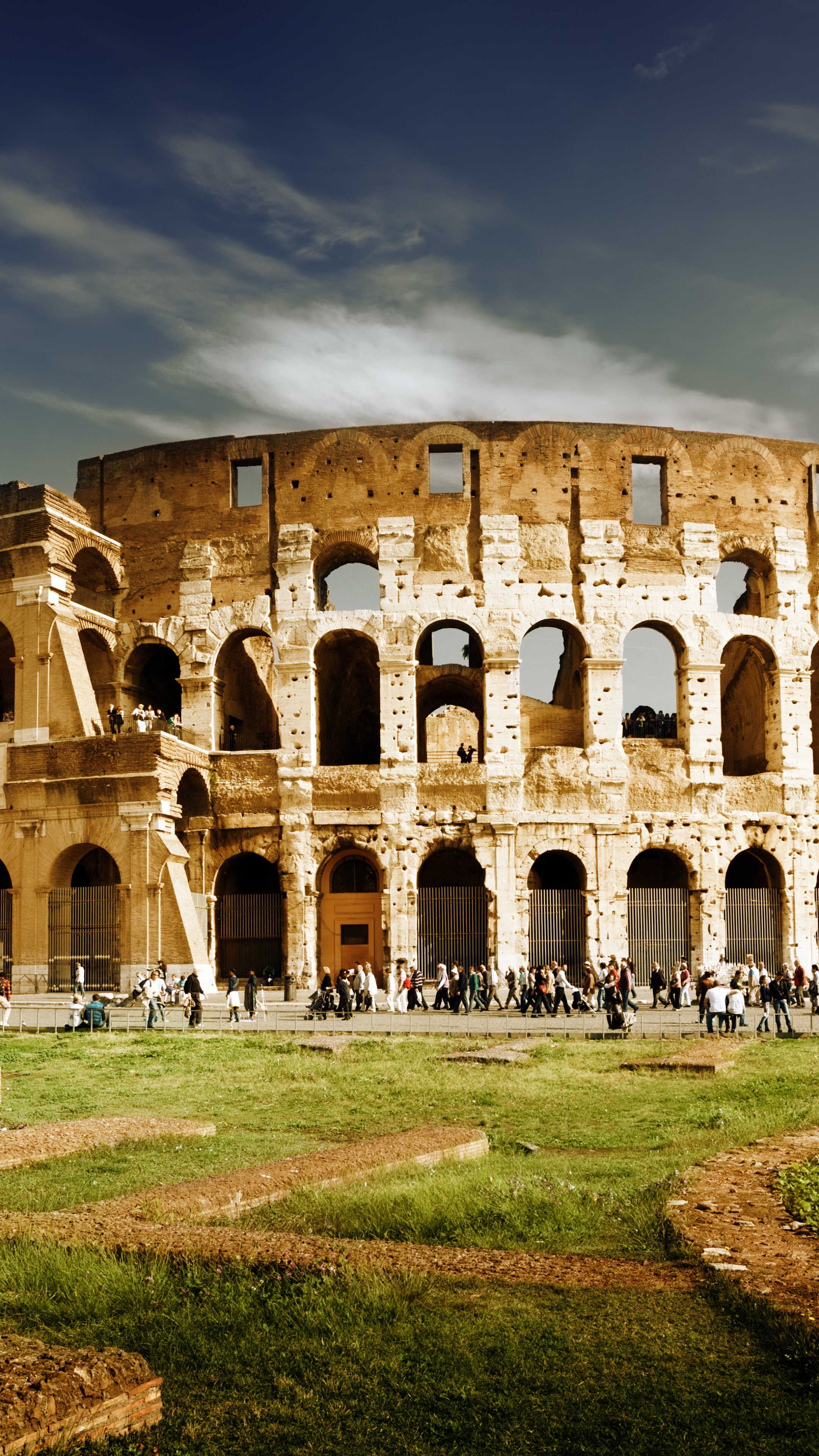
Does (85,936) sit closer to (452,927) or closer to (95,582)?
(452,927)

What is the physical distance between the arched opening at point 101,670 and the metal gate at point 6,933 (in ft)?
14.7

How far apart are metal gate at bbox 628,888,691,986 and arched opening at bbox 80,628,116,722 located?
12124 mm

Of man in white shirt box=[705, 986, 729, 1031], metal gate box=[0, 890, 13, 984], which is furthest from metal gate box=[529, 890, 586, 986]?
metal gate box=[0, 890, 13, 984]

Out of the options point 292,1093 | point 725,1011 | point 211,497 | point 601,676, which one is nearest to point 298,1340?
point 292,1093

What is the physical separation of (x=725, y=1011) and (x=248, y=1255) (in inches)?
542

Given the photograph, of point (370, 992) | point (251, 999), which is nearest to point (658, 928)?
point (370, 992)

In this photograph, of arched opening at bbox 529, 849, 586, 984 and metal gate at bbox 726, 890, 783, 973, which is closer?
arched opening at bbox 529, 849, 586, 984

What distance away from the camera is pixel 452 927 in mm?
26000

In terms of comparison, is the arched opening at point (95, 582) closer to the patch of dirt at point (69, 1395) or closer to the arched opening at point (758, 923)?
the arched opening at point (758, 923)

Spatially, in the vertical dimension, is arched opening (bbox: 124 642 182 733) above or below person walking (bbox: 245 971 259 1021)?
above

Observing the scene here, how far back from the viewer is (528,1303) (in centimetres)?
537

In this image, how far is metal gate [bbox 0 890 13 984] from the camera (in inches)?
988

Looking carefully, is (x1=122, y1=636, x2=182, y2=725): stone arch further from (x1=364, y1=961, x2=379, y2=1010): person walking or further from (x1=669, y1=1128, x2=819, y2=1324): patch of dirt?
(x1=669, y1=1128, x2=819, y2=1324): patch of dirt

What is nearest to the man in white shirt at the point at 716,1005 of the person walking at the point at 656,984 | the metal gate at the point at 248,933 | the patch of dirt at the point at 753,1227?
the person walking at the point at 656,984
